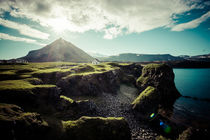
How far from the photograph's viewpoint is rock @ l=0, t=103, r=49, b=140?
32.5 ft

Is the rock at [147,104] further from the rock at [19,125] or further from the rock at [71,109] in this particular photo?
the rock at [19,125]

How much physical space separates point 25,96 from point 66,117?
27.8 ft

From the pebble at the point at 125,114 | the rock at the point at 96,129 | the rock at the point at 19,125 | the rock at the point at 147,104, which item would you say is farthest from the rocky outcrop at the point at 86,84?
the rock at the point at 19,125

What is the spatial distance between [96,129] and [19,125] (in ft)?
36.1

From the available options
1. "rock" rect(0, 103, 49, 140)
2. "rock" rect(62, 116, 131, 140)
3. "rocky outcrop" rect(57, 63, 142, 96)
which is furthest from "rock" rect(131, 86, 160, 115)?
"rock" rect(0, 103, 49, 140)

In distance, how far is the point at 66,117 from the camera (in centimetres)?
1762

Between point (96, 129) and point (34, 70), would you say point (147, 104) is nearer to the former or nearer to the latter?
point (96, 129)

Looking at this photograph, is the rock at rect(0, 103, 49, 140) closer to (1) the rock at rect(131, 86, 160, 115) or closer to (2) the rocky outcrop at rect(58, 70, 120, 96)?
(2) the rocky outcrop at rect(58, 70, 120, 96)

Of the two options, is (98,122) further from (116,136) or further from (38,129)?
(38,129)

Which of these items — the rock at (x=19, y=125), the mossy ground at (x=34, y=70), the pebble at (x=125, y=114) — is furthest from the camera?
the mossy ground at (x=34, y=70)

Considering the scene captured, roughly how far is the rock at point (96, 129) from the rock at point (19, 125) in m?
3.59

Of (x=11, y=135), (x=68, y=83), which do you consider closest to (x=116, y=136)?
(x=11, y=135)

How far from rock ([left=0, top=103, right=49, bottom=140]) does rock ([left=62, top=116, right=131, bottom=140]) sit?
Result: 359 centimetres

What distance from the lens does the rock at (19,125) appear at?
9.91 metres
